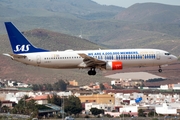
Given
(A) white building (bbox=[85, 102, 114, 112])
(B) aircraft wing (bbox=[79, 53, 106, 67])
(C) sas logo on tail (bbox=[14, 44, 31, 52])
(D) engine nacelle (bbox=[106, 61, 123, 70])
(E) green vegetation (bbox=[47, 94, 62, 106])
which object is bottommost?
(A) white building (bbox=[85, 102, 114, 112])

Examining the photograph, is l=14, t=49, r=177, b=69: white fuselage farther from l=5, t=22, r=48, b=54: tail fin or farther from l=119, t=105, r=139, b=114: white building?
l=119, t=105, r=139, b=114: white building

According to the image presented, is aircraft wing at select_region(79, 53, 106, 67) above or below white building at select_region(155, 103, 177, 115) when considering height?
above

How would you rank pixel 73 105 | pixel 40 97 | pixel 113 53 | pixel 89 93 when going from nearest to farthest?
1. pixel 113 53
2. pixel 73 105
3. pixel 40 97
4. pixel 89 93

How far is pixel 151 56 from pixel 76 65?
396 inches

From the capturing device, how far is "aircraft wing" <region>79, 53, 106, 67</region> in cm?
8846

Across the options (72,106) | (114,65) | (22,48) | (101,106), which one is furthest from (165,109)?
(22,48)

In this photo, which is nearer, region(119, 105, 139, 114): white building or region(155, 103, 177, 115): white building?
region(155, 103, 177, 115): white building

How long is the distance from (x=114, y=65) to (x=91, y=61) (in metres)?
3.09

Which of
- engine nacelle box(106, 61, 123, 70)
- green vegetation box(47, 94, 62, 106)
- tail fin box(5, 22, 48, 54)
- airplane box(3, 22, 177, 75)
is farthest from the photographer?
green vegetation box(47, 94, 62, 106)

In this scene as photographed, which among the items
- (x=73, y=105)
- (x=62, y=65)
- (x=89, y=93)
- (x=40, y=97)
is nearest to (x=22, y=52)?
(x=62, y=65)

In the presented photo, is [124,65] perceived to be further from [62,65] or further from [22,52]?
[22,52]

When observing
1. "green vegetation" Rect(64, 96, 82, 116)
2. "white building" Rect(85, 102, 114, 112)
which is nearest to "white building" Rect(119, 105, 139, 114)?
"white building" Rect(85, 102, 114, 112)

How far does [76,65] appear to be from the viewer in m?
90.6

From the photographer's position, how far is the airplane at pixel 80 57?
294ft
